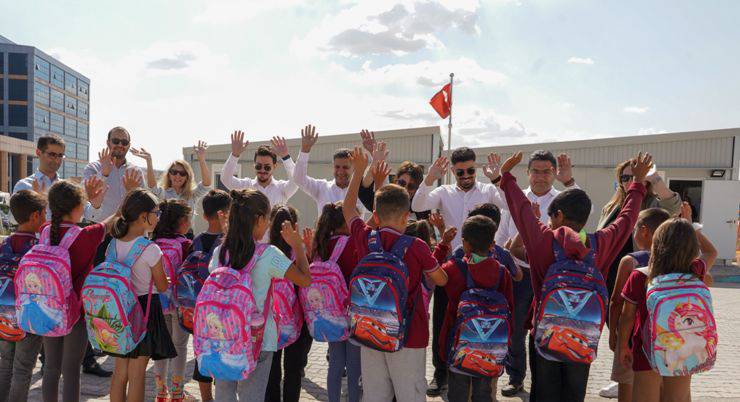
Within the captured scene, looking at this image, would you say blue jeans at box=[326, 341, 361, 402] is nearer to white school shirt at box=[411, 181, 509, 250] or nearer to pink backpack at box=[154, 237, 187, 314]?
pink backpack at box=[154, 237, 187, 314]

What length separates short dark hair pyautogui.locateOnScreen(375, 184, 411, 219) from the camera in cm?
320

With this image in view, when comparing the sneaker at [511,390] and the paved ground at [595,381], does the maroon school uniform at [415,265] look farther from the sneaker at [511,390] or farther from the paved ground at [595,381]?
the sneaker at [511,390]

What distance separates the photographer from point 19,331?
3457 millimetres

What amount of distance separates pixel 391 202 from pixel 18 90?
8835cm

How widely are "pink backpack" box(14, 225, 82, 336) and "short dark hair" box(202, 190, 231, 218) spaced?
926 mm

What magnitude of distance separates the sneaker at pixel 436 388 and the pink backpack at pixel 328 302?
1377 millimetres

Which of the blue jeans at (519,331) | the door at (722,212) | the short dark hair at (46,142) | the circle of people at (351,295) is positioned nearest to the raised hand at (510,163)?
the circle of people at (351,295)

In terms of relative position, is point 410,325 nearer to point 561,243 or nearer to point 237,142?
point 561,243

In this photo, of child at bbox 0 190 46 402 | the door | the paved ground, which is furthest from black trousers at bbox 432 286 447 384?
the door

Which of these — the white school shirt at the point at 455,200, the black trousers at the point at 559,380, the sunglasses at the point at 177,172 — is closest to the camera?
the black trousers at the point at 559,380

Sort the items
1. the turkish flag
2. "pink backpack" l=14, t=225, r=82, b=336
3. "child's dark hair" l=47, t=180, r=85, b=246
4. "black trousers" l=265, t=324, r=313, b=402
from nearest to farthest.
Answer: "pink backpack" l=14, t=225, r=82, b=336, "child's dark hair" l=47, t=180, r=85, b=246, "black trousers" l=265, t=324, r=313, b=402, the turkish flag

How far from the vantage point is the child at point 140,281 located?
334 centimetres

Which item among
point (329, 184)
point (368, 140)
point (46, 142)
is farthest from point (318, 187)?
point (46, 142)

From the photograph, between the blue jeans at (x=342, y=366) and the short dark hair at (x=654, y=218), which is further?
the blue jeans at (x=342, y=366)
